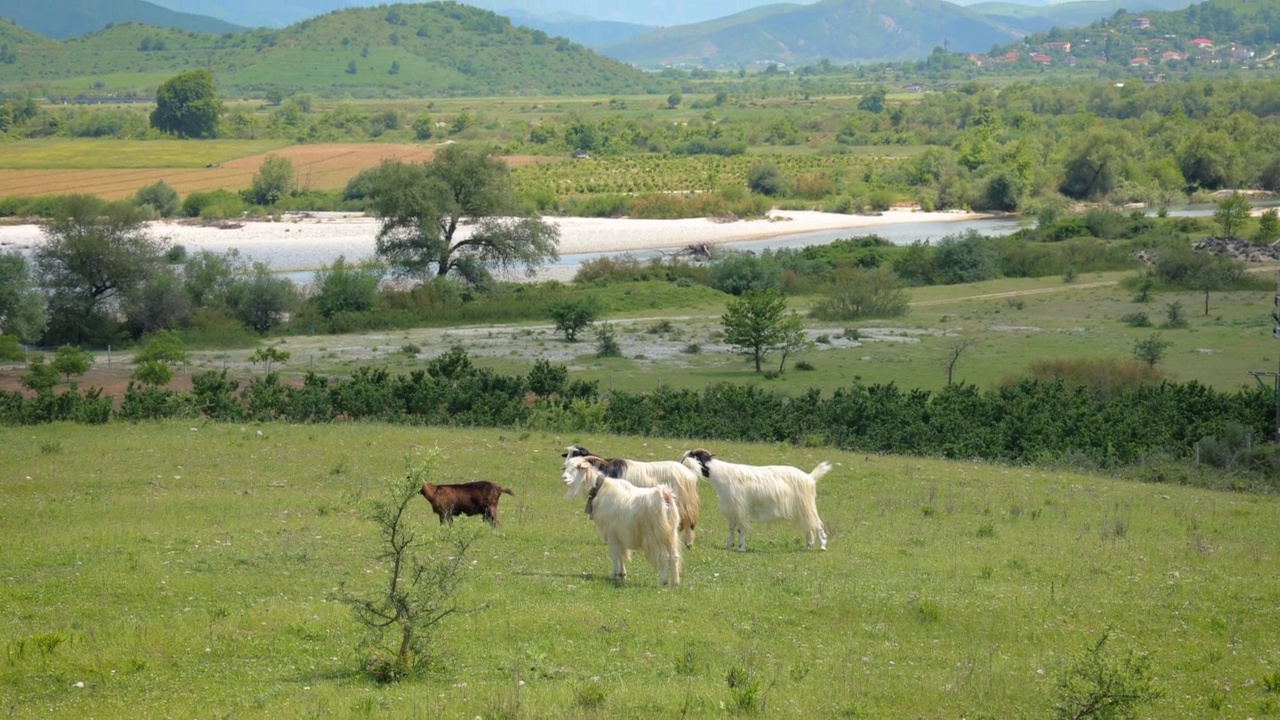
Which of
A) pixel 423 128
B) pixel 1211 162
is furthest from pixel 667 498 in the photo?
pixel 423 128

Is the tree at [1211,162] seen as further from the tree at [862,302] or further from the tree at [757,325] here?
the tree at [757,325]

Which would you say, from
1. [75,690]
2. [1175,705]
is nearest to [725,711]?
[1175,705]

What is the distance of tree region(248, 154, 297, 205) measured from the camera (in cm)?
11394

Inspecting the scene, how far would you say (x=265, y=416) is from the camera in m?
31.7

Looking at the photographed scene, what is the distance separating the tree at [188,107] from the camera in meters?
159

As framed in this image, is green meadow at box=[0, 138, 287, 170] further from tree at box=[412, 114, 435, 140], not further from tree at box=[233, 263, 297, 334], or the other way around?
tree at box=[233, 263, 297, 334]

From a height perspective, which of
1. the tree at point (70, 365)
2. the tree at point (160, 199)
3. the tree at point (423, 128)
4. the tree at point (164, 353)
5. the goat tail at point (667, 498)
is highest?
the tree at point (423, 128)

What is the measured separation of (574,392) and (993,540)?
1697cm

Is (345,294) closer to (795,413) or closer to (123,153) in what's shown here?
(795,413)

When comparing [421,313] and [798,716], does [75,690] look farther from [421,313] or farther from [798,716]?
[421,313]

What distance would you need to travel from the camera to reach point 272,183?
379 ft

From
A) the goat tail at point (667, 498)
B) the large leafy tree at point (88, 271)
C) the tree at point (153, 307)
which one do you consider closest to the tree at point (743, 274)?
the tree at point (153, 307)

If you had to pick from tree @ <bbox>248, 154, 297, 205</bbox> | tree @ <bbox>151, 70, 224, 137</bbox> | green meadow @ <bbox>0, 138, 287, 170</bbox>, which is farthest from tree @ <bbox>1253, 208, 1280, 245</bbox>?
tree @ <bbox>151, 70, 224, 137</bbox>

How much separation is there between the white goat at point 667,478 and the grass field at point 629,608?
0.50 meters
